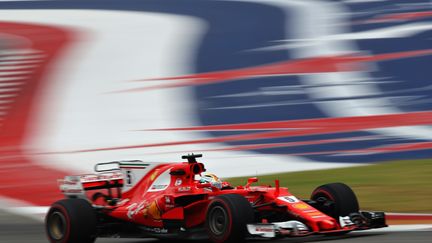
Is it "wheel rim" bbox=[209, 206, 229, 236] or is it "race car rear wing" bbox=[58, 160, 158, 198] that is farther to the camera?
"race car rear wing" bbox=[58, 160, 158, 198]

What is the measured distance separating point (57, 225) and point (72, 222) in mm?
394

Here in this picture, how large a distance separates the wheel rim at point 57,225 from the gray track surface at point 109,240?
0.45m

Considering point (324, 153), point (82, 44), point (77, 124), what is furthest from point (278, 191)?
point (82, 44)

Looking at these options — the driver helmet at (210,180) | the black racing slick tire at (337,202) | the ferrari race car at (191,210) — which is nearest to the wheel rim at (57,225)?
the ferrari race car at (191,210)

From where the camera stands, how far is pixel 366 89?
883 inches

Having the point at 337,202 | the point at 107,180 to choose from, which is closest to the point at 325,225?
the point at 337,202

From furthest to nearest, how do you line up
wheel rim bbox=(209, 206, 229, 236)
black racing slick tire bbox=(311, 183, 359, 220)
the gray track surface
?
black racing slick tire bbox=(311, 183, 359, 220)
the gray track surface
wheel rim bbox=(209, 206, 229, 236)

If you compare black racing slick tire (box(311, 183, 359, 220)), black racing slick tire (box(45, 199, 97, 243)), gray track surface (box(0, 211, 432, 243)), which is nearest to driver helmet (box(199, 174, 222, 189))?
gray track surface (box(0, 211, 432, 243))

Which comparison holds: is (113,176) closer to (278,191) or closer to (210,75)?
(278,191)

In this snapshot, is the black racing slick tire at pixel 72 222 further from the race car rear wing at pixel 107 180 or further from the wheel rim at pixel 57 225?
the race car rear wing at pixel 107 180

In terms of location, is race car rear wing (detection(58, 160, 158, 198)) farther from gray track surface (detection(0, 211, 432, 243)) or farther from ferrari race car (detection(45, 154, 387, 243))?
gray track surface (detection(0, 211, 432, 243))

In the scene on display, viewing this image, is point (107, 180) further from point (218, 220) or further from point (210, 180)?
point (218, 220)

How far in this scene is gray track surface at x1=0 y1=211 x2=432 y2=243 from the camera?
928cm

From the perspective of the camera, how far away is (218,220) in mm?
8930
